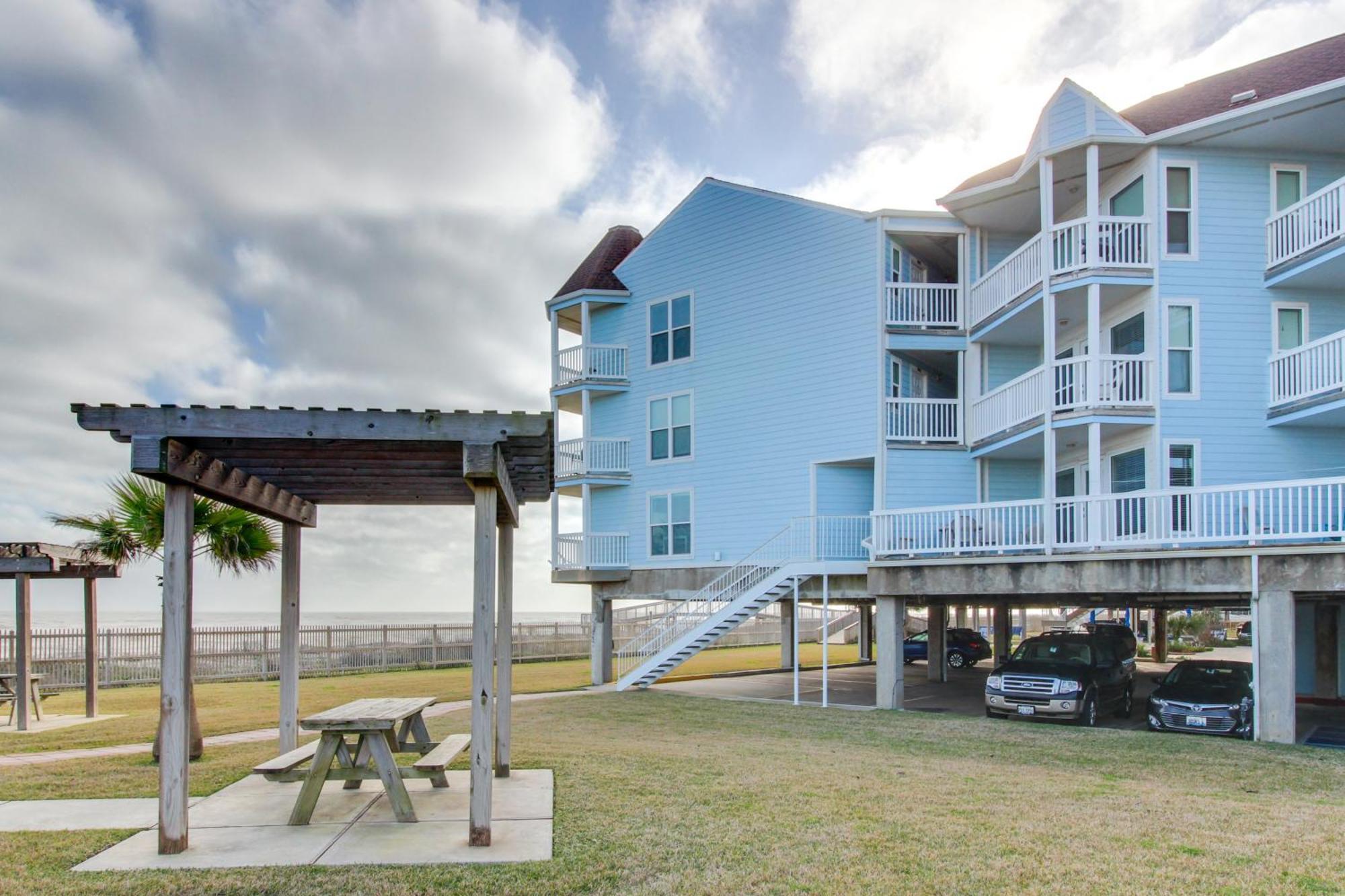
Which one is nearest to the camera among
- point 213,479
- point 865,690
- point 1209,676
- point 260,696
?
point 213,479

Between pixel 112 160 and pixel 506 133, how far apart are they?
5.76 meters

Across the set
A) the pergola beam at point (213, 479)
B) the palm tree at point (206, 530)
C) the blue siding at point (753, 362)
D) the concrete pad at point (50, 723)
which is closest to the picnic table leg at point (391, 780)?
the pergola beam at point (213, 479)

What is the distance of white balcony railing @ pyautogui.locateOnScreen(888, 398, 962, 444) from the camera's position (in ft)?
69.4

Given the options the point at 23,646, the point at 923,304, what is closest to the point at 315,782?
the point at 23,646

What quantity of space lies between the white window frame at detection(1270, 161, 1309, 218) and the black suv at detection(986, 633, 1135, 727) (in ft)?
29.0

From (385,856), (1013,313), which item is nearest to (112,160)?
(385,856)

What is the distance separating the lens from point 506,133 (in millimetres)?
14938

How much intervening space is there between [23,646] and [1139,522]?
18403 millimetres

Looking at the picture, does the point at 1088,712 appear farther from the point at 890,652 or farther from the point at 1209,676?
the point at 890,652

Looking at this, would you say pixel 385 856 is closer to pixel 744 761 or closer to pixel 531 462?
pixel 531 462

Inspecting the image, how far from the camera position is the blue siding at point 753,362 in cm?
2173

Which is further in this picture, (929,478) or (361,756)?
(929,478)

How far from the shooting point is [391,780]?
7707 millimetres

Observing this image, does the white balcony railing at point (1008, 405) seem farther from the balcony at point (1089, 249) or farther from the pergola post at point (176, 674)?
the pergola post at point (176, 674)
